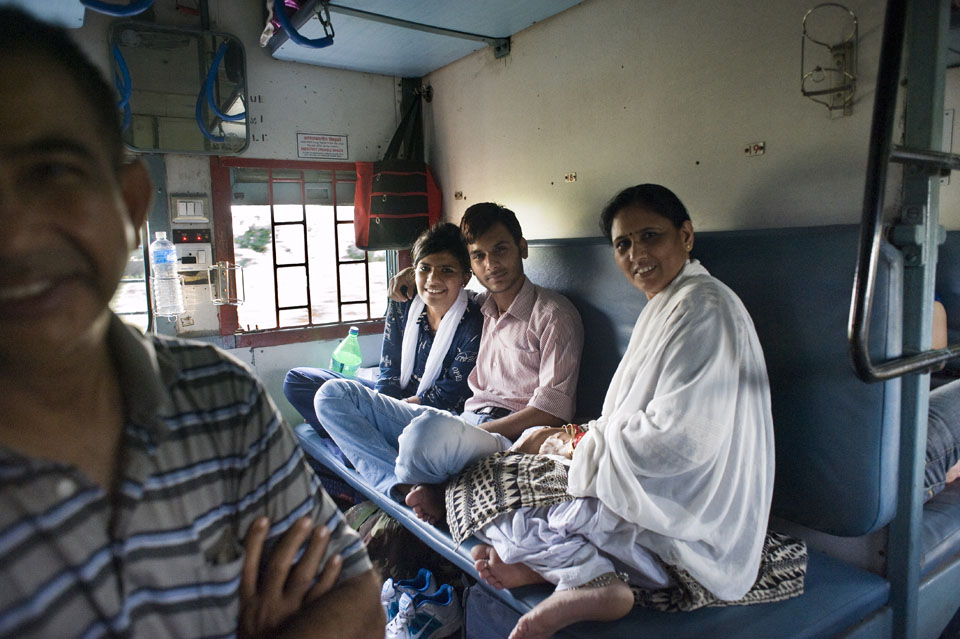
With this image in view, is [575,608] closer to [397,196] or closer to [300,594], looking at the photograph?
[300,594]

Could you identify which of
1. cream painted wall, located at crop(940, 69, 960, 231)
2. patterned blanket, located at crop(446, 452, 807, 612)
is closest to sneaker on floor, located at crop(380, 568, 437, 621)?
patterned blanket, located at crop(446, 452, 807, 612)

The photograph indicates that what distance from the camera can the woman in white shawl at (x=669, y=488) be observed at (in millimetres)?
1571

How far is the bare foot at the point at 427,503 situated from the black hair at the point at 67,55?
1.69m

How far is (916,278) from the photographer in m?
1.64

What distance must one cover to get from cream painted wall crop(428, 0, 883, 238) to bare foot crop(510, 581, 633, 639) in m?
1.35

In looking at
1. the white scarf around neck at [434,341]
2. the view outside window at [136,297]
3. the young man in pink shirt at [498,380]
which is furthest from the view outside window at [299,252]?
the young man in pink shirt at [498,380]

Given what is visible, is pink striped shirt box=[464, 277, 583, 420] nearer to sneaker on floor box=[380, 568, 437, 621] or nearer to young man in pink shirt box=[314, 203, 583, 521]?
young man in pink shirt box=[314, 203, 583, 521]

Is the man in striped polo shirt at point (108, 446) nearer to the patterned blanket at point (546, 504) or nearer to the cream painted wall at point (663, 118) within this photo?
the patterned blanket at point (546, 504)

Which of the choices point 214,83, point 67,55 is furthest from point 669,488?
point 214,83

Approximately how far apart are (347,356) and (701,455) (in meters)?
2.86

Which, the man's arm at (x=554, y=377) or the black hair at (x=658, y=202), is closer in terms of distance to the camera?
the black hair at (x=658, y=202)

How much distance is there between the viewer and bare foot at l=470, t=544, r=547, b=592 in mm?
1715

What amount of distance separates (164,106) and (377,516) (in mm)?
2546

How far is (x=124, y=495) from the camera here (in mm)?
682
